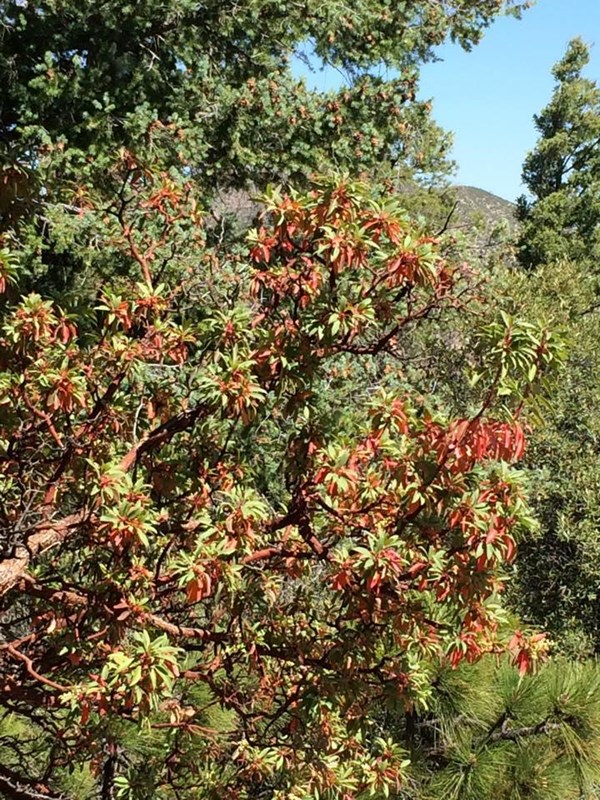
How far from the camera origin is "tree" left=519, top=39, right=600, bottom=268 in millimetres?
11602

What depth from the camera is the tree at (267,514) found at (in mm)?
1475

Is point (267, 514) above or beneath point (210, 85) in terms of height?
beneath

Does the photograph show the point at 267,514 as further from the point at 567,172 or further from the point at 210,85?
the point at 567,172

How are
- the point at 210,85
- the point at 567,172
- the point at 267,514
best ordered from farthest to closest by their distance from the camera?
the point at 567,172 → the point at 210,85 → the point at 267,514

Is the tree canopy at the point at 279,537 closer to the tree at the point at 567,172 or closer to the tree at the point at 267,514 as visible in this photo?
the tree at the point at 267,514

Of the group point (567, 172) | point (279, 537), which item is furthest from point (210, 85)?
point (567, 172)

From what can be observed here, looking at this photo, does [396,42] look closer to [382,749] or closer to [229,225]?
[229,225]

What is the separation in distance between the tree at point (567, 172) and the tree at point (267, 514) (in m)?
10.5

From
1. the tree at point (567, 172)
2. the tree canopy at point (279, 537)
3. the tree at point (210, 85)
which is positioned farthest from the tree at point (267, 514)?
the tree at point (567, 172)

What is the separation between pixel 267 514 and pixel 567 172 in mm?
11837

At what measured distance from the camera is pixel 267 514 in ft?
5.91

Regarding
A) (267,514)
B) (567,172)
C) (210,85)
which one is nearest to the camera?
(267,514)

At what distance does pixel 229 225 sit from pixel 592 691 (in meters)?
4.24

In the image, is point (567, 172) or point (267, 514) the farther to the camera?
point (567, 172)
